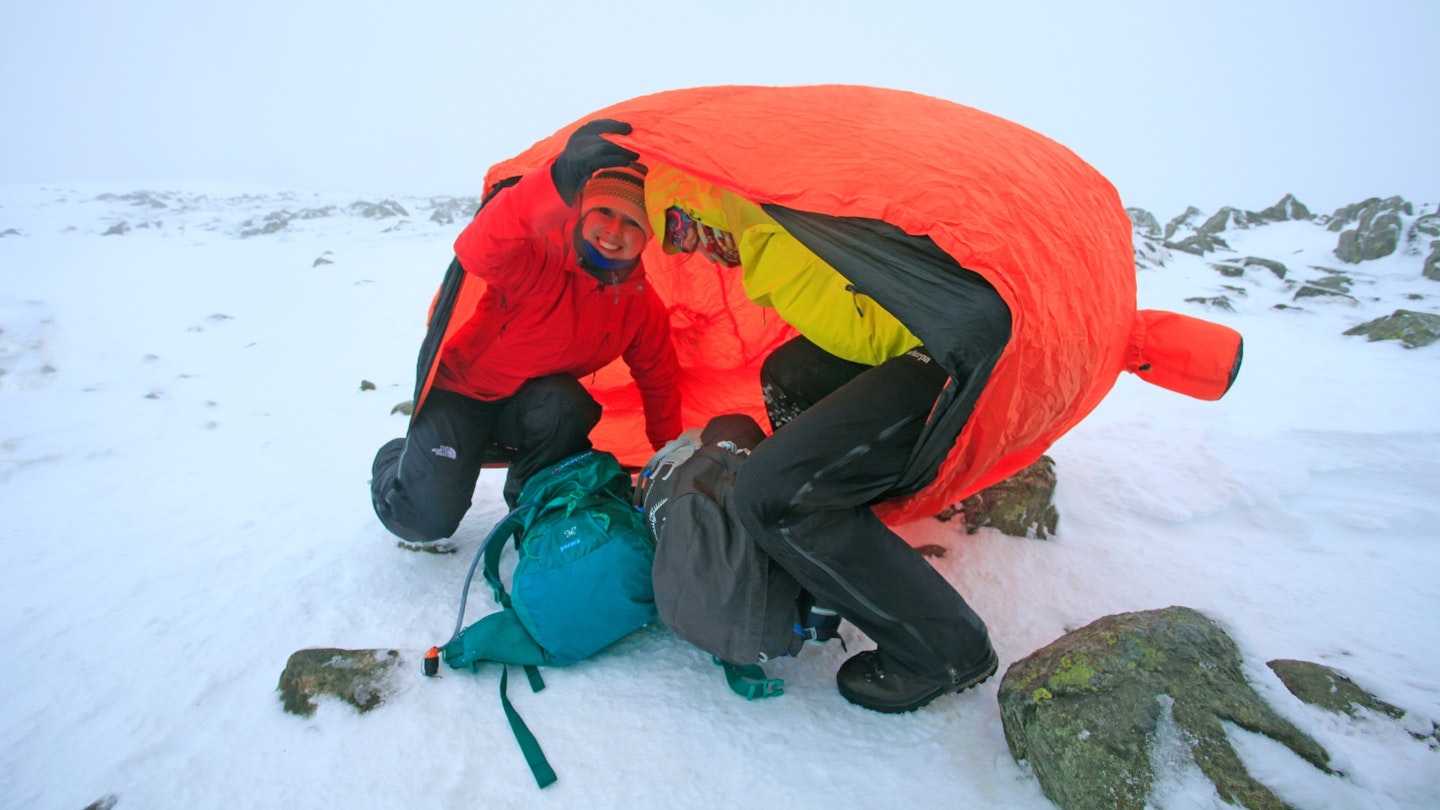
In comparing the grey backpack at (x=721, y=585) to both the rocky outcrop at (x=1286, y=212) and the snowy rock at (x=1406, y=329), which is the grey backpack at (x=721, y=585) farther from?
the rocky outcrop at (x=1286, y=212)

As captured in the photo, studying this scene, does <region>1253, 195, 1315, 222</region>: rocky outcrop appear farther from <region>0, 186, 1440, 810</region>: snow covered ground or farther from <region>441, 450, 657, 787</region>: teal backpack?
<region>441, 450, 657, 787</region>: teal backpack

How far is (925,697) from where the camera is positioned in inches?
66.6

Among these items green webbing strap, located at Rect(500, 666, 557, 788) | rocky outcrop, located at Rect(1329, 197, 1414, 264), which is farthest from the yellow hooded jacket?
rocky outcrop, located at Rect(1329, 197, 1414, 264)

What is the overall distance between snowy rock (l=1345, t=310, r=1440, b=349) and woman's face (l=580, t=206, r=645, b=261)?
25.0 ft

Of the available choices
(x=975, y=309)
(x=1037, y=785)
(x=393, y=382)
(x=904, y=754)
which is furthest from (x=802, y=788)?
(x=393, y=382)

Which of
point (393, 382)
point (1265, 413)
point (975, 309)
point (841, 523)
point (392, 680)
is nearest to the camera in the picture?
point (975, 309)

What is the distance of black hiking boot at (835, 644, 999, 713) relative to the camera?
1.67m

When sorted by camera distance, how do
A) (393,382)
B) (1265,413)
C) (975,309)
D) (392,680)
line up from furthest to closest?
(393,382) < (1265,413) < (392,680) < (975,309)

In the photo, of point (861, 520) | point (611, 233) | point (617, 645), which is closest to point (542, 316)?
point (611, 233)

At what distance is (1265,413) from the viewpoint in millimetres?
3881

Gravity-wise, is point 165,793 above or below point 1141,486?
below

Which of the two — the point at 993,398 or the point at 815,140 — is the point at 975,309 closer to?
the point at 993,398

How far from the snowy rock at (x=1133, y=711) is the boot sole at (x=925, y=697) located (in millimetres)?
73

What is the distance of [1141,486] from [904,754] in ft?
6.68
